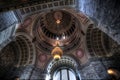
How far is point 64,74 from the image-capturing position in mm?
15969

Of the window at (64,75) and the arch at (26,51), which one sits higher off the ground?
the arch at (26,51)

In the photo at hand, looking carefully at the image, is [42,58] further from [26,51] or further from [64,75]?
[64,75]

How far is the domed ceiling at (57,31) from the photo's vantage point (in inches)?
631

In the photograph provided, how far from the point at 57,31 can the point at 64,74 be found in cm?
634

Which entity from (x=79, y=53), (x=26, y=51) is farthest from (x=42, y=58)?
(x=79, y=53)

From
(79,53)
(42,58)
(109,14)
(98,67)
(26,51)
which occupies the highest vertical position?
(26,51)

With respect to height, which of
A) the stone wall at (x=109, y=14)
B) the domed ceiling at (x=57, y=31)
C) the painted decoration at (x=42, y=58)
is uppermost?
the domed ceiling at (x=57, y=31)

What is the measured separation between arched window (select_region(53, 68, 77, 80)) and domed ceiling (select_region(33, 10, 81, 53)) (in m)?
2.60

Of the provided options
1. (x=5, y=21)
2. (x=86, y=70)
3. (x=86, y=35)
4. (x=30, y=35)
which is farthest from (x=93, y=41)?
(x=5, y=21)

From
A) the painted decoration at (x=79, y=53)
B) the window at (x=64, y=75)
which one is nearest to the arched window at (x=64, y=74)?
the window at (x=64, y=75)

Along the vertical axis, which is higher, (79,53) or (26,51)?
(26,51)

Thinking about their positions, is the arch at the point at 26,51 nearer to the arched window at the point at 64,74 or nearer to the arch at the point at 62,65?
the arch at the point at 62,65

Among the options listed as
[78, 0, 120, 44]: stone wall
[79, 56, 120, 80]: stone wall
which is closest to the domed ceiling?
[79, 56, 120, 80]: stone wall

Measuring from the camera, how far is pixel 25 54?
48.8 ft
